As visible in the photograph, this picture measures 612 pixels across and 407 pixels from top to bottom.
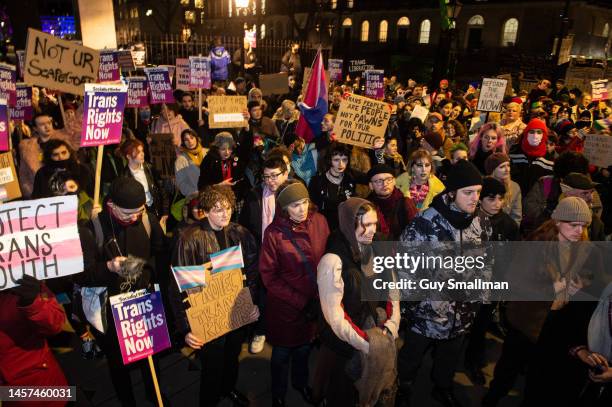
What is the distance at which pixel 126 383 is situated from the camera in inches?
141

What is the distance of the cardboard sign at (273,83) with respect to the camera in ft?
36.9

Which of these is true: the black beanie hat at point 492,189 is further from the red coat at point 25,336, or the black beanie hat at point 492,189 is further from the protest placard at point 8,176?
the protest placard at point 8,176

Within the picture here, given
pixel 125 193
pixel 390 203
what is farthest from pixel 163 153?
pixel 390 203

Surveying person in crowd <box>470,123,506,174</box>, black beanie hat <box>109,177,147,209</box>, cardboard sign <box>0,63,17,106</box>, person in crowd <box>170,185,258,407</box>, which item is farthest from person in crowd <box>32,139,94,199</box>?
person in crowd <box>470,123,506,174</box>

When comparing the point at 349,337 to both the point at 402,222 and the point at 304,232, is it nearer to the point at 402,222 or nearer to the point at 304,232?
the point at 304,232

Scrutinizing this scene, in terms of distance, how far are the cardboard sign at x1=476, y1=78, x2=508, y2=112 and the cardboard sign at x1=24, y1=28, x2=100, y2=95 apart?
7.14m

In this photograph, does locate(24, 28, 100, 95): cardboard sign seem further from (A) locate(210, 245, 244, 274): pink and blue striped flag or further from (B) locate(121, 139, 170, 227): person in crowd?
(A) locate(210, 245, 244, 274): pink and blue striped flag

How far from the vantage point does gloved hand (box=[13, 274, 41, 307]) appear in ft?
8.06

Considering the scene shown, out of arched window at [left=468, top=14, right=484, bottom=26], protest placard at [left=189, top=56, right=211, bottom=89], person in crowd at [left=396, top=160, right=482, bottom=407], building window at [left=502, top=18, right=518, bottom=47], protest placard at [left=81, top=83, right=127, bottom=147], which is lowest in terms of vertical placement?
person in crowd at [left=396, top=160, right=482, bottom=407]

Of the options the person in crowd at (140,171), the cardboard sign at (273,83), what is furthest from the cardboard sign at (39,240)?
the cardboard sign at (273,83)

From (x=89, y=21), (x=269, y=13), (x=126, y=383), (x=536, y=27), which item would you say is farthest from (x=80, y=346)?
(x=269, y=13)

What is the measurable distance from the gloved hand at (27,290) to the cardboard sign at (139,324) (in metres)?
0.47

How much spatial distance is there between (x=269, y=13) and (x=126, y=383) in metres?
66.7

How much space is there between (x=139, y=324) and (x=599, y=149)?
6699mm
